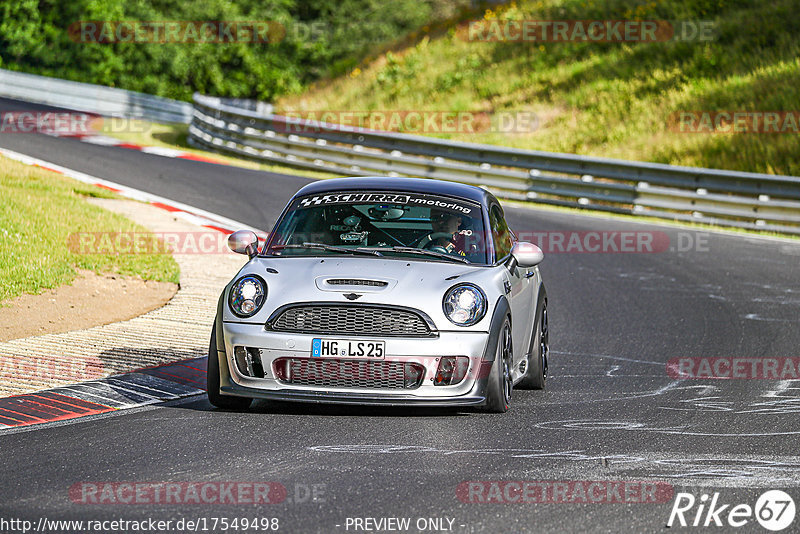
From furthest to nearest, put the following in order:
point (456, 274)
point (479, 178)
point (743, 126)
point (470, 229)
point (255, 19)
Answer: point (255, 19) → point (743, 126) → point (479, 178) → point (470, 229) → point (456, 274)

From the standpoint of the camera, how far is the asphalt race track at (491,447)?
210 inches

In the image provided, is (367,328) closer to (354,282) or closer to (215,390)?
(354,282)

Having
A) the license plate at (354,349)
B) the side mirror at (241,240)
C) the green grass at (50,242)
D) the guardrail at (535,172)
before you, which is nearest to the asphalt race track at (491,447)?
the license plate at (354,349)

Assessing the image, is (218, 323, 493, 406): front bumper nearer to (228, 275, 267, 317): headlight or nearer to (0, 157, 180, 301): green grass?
(228, 275, 267, 317): headlight

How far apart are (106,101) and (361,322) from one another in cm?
3306

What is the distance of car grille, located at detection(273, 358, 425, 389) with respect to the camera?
7160mm

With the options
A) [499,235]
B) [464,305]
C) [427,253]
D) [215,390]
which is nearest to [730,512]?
[464,305]

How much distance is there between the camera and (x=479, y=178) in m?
23.7

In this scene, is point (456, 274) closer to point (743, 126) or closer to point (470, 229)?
point (470, 229)

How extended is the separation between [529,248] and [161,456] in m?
→ 3.19

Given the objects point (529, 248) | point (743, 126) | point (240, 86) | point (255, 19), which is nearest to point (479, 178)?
point (743, 126)

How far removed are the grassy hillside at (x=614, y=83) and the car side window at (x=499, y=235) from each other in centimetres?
1698

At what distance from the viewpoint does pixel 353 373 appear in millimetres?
7164

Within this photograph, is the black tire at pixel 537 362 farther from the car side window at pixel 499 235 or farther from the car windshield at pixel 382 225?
the car windshield at pixel 382 225
